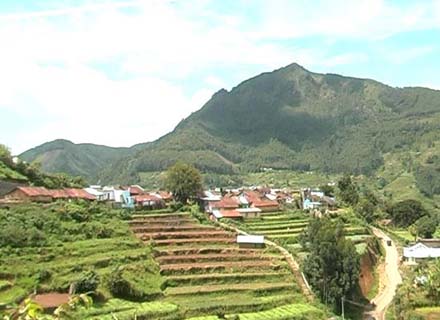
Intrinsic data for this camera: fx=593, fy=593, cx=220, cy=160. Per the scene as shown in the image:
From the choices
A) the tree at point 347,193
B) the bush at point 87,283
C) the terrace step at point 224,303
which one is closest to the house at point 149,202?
the terrace step at point 224,303

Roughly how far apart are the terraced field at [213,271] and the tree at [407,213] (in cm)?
3046

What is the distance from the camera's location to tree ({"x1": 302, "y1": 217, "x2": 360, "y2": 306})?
34.9 metres

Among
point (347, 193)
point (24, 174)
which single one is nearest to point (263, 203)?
point (347, 193)

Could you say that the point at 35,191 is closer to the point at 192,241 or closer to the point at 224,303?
the point at 192,241

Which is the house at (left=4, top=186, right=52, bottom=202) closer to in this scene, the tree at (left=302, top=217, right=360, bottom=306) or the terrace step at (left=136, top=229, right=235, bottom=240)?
the terrace step at (left=136, top=229, right=235, bottom=240)

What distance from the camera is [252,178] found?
14362 centimetres

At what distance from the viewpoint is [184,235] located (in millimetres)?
41594

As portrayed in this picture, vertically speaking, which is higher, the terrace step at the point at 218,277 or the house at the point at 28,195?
the house at the point at 28,195

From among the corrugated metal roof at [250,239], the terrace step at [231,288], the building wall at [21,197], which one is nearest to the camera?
the terrace step at [231,288]

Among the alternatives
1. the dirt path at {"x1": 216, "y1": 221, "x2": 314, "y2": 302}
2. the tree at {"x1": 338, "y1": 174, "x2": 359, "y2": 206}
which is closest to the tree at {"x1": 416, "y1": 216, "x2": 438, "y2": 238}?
the tree at {"x1": 338, "y1": 174, "x2": 359, "y2": 206}

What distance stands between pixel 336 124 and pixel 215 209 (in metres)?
149

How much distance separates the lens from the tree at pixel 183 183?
55.2 meters

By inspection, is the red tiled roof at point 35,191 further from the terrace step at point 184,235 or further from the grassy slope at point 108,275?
the terrace step at point 184,235

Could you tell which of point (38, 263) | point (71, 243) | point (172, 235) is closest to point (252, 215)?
point (172, 235)
